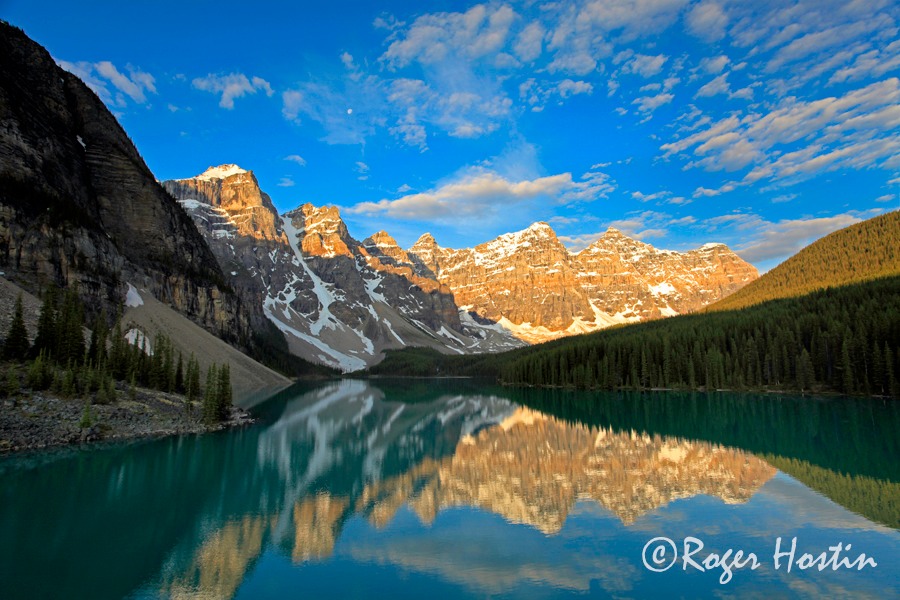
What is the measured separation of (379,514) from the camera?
18703 millimetres

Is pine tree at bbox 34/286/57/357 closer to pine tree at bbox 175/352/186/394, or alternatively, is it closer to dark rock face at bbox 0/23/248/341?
pine tree at bbox 175/352/186/394

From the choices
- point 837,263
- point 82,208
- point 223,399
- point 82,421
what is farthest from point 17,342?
point 837,263

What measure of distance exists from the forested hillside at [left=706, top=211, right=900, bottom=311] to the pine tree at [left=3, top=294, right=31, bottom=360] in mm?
113688

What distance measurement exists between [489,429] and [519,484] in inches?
878

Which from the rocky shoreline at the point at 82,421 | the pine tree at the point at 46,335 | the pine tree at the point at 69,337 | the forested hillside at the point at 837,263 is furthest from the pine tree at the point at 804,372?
the pine tree at the point at 46,335

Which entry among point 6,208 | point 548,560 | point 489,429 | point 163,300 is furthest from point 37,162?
point 548,560

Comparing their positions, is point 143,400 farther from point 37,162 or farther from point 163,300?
point 163,300

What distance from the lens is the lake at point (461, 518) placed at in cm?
1215

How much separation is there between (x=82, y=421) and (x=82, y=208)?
213 ft

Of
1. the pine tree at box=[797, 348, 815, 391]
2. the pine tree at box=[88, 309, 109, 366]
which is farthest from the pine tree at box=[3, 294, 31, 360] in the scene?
the pine tree at box=[797, 348, 815, 391]

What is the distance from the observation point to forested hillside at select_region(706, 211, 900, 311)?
321ft

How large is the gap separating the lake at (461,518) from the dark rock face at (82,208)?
159ft

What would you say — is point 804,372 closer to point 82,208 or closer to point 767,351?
point 767,351

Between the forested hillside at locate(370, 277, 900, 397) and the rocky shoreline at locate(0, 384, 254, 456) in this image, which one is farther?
the forested hillside at locate(370, 277, 900, 397)
